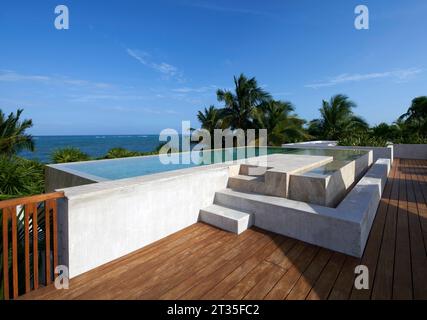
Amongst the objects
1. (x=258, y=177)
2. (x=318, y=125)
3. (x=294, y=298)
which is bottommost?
(x=294, y=298)

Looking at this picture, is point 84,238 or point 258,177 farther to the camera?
point 258,177

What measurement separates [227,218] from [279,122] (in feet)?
38.3

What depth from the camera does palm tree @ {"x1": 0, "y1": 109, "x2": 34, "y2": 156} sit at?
10013 millimetres

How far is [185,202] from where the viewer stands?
355cm

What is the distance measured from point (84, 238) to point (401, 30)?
9.20 metres

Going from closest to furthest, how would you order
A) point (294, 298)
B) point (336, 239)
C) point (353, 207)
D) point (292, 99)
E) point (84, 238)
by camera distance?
point (294, 298), point (84, 238), point (336, 239), point (353, 207), point (292, 99)

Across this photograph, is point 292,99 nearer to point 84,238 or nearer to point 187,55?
point 187,55

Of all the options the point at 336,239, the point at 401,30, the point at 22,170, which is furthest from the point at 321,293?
the point at 401,30

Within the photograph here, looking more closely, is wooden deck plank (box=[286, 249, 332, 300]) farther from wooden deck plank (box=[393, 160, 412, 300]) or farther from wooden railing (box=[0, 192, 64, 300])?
wooden railing (box=[0, 192, 64, 300])

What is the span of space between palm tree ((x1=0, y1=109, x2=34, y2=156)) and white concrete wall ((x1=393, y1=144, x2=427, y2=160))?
18.9m

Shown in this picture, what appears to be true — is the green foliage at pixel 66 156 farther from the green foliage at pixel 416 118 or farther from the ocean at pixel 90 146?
the green foliage at pixel 416 118

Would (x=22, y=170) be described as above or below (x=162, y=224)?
above

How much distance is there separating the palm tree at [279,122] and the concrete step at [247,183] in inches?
393

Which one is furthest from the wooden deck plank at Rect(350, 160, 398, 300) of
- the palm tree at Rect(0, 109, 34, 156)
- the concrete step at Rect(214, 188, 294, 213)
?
the palm tree at Rect(0, 109, 34, 156)
